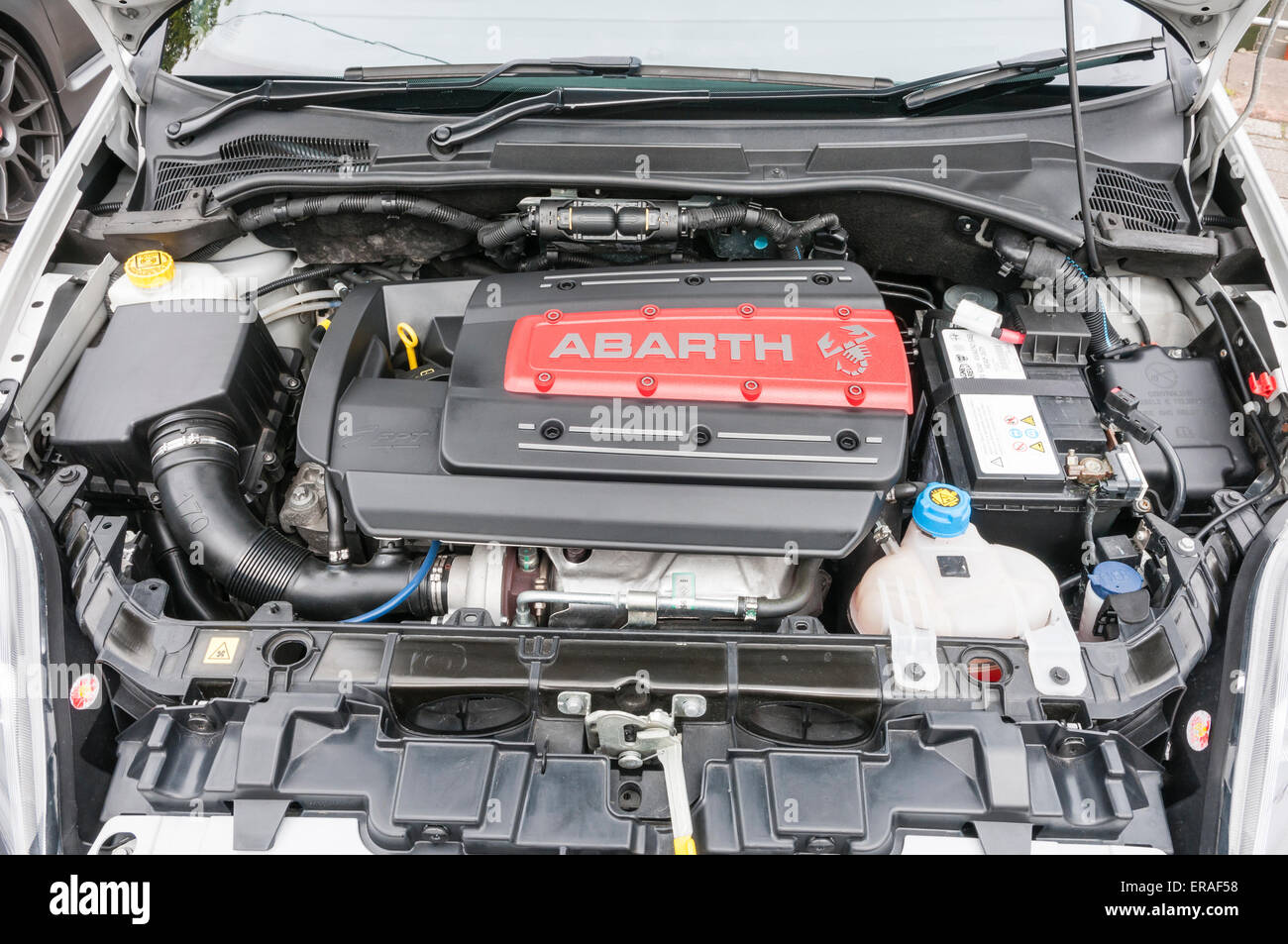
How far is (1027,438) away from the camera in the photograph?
5.92 ft

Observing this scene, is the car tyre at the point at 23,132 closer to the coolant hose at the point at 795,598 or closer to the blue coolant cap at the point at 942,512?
the coolant hose at the point at 795,598

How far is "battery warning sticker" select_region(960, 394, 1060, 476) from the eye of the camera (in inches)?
69.4

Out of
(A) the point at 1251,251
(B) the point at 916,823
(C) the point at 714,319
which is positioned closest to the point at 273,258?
(C) the point at 714,319

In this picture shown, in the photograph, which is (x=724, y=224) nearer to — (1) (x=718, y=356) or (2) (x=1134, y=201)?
(1) (x=718, y=356)

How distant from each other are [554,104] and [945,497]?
1.18 m

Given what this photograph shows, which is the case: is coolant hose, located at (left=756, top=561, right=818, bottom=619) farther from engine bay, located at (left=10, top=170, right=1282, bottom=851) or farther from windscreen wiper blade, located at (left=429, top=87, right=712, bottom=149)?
windscreen wiper blade, located at (left=429, top=87, right=712, bottom=149)

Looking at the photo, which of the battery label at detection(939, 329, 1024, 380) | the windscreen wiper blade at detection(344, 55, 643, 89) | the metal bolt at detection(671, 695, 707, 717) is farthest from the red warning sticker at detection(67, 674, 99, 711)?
the battery label at detection(939, 329, 1024, 380)

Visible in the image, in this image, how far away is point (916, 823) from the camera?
1393 millimetres

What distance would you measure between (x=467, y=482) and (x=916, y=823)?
0.94m

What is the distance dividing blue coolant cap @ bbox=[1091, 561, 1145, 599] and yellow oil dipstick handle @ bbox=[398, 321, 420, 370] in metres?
1.49

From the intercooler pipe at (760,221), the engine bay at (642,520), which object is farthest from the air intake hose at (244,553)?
the intercooler pipe at (760,221)

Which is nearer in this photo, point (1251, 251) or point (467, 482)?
point (467, 482)

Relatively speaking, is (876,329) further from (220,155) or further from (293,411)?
(220,155)

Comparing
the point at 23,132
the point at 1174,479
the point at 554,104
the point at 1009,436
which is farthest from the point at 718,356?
the point at 23,132
